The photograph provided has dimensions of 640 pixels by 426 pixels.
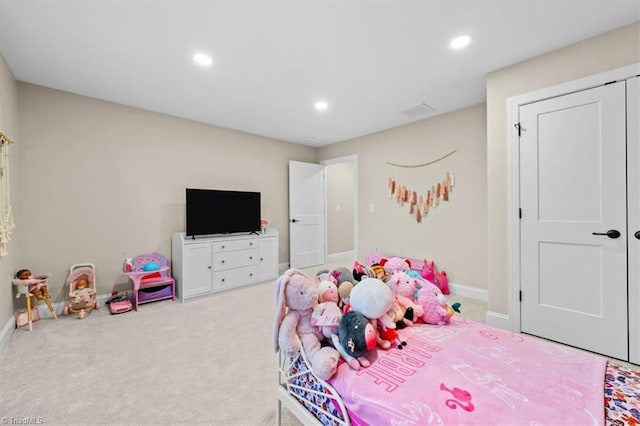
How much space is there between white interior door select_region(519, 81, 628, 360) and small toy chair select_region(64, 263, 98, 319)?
14.7ft

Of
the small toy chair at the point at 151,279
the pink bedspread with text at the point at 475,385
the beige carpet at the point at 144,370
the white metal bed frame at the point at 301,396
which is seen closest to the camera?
the pink bedspread with text at the point at 475,385

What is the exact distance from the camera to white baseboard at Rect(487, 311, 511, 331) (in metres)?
2.52

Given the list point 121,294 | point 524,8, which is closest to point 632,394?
point 524,8

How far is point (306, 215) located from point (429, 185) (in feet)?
7.99

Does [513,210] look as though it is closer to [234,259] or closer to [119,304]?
[234,259]

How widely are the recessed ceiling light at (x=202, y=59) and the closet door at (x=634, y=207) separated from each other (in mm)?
3322

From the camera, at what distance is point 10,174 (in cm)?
260

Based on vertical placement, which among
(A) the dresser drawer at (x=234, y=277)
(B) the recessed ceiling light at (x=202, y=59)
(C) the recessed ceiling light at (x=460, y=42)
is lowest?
(A) the dresser drawer at (x=234, y=277)

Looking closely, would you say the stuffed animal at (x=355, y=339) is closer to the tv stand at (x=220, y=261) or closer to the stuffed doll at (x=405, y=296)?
the stuffed doll at (x=405, y=296)

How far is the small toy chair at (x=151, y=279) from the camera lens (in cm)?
318

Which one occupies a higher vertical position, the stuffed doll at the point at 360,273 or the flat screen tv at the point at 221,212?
the flat screen tv at the point at 221,212

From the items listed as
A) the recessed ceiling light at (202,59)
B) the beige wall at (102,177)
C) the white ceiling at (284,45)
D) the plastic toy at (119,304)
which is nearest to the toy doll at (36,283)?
the beige wall at (102,177)

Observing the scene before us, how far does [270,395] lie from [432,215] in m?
3.17

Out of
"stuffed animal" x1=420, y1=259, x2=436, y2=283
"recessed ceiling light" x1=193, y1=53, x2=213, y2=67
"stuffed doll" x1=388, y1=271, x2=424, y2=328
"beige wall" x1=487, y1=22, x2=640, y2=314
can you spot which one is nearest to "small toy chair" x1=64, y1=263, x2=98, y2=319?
"recessed ceiling light" x1=193, y1=53, x2=213, y2=67
